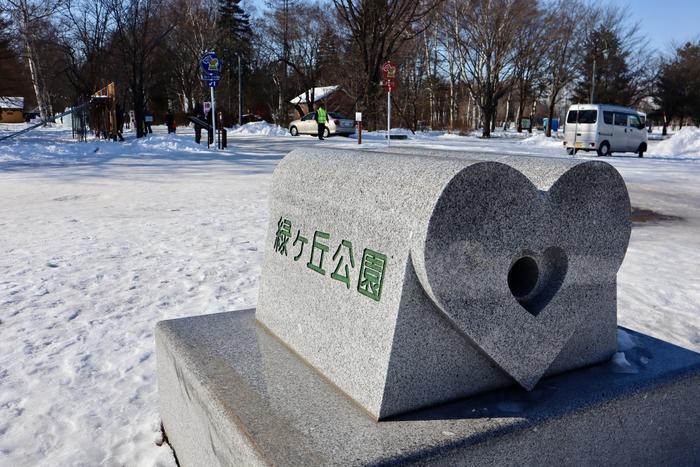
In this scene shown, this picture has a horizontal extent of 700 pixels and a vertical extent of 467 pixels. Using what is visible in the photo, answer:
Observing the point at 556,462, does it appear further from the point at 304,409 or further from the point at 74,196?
the point at 74,196

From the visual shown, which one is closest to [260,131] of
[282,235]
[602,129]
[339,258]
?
[602,129]

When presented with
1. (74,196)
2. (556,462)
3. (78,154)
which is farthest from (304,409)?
(78,154)

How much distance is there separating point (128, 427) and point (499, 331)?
186 cm

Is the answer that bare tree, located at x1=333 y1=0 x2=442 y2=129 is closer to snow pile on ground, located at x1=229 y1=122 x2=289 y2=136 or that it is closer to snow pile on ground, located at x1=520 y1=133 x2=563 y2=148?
snow pile on ground, located at x1=229 y1=122 x2=289 y2=136

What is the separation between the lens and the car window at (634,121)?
68.3ft

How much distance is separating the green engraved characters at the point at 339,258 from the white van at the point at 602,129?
1976cm

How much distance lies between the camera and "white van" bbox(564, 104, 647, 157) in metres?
19.8

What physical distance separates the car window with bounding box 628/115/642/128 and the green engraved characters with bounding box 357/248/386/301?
22.0m

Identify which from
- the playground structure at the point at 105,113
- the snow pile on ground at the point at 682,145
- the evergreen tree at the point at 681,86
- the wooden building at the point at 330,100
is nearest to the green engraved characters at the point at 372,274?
A: the playground structure at the point at 105,113

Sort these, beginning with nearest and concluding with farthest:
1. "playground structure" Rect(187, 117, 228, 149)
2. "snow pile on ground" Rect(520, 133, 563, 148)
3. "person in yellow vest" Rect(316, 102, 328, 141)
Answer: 1. "playground structure" Rect(187, 117, 228, 149)
2. "person in yellow vest" Rect(316, 102, 328, 141)
3. "snow pile on ground" Rect(520, 133, 563, 148)

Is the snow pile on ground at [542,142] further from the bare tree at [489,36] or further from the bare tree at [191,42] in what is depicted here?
the bare tree at [191,42]

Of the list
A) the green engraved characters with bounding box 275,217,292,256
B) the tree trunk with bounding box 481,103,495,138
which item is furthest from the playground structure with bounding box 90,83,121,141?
the tree trunk with bounding box 481,103,495,138

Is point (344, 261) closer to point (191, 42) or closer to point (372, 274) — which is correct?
point (372, 274)

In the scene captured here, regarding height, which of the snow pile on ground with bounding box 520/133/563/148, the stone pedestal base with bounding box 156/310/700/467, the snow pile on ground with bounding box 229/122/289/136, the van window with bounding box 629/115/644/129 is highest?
the van window with bounding box 629/115/644/129
